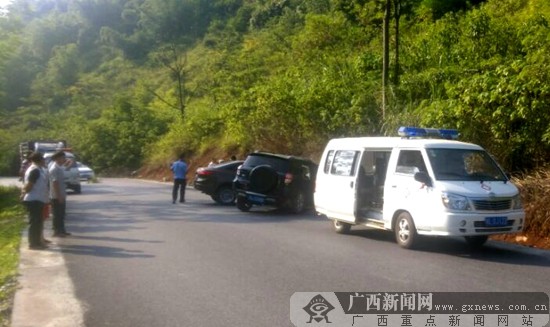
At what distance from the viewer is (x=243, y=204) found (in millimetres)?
20828

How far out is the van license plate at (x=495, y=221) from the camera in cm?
1166

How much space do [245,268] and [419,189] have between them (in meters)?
3.48

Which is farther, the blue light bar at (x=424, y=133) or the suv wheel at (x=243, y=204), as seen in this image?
the suv wheel at (x=243, y=204)

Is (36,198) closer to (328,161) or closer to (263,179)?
(328,161)

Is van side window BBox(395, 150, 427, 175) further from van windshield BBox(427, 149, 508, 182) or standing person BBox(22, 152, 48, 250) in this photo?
standing person BBox(22, 152, 48, 250)

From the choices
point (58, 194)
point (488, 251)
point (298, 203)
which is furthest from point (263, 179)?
point (488, 251)

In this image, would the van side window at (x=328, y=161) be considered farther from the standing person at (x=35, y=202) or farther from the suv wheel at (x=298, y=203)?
the standing person at (x=35, y=202)

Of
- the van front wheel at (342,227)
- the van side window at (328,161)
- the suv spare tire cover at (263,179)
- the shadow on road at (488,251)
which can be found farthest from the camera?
the suv spare tire cover at (263,179)

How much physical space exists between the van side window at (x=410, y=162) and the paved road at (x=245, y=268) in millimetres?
1390

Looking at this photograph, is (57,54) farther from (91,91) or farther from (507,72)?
(507,72)

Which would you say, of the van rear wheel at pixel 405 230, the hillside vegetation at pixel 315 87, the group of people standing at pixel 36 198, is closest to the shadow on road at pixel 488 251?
the van rear wheel at pixel 405 230

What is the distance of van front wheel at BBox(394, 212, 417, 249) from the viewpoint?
40.7ft

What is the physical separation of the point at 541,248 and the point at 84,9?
102m

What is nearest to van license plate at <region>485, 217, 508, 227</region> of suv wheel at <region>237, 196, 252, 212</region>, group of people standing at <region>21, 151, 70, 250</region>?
group of people standing at <region>21, 151, 70, 250</region>
